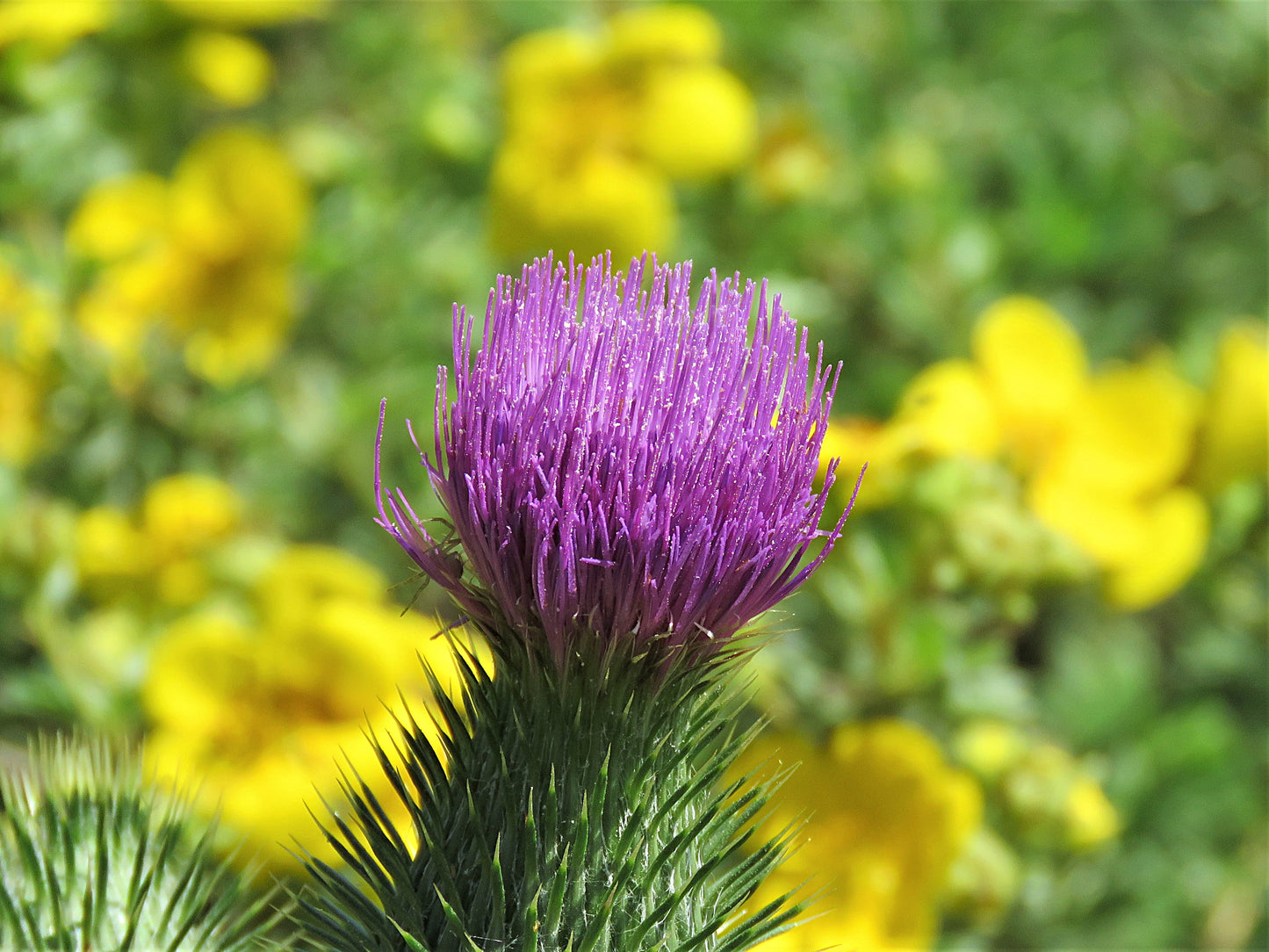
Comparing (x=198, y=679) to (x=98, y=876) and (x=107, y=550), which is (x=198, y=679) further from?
(x=98, y=876)

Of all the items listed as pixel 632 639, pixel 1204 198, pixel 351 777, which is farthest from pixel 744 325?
pixel 1204 198

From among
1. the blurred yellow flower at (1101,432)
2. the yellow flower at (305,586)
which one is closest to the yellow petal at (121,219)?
the yellow flower at (305,586)

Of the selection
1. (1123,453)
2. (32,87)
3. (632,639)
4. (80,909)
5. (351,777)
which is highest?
(32,87)

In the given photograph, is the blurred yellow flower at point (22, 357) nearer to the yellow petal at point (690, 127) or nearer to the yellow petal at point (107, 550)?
the yellow petal at point (107, 550)

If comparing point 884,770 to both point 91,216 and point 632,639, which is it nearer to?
point 632,639

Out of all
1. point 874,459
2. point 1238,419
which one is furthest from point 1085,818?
point 1238,419

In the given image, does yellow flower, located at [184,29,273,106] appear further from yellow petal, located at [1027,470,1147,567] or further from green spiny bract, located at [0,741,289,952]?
yellow petal, located at [1027,470,1147,567]

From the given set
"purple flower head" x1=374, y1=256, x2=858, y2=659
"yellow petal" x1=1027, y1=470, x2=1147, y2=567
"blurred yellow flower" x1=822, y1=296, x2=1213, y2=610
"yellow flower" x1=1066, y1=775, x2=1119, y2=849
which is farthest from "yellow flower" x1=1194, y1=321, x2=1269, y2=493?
"purple flower head" x1=374, y1=256, x2=858, y2=659
